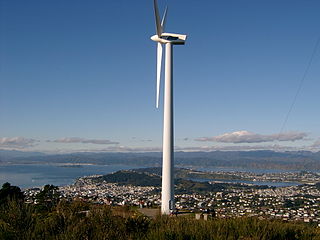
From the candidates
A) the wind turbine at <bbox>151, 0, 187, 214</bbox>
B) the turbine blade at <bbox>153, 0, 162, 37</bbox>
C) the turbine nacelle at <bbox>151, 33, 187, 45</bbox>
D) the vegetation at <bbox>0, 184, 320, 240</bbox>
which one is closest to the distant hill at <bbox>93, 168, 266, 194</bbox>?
the wind turbine at <bbox>151, 0, 187, 214</bbox>

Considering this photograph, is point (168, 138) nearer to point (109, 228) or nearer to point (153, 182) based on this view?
point (109, 228)

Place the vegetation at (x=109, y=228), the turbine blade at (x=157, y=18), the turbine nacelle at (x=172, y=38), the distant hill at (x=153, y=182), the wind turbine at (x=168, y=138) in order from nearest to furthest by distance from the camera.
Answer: the vegetation at (x=109, y=228), the wind turbine at (x=168, y=138), the turbine blade at (x=157, y=18), the turbine nacelle at (x=172, y=38), the distant hill at (x=153, y=182)

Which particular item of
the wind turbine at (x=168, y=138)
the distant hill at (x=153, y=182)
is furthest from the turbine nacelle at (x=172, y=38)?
the distant hill at (x=153, y=182)

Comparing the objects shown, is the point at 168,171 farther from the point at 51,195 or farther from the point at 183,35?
the point at 51,195

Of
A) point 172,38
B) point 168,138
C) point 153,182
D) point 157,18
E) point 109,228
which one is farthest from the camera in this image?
point 153,182

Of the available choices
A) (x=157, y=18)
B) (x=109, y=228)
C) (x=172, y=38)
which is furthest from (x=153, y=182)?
(x=109, y=228)

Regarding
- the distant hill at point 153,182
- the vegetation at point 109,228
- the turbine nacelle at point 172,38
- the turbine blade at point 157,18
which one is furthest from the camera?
the distant hill at point 153,182

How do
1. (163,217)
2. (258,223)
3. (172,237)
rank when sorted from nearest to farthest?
(172,237)
(258,223)
(163,217)

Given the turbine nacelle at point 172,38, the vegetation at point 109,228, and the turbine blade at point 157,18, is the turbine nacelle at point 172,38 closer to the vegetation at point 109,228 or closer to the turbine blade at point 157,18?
the turbine blade at point 157,18

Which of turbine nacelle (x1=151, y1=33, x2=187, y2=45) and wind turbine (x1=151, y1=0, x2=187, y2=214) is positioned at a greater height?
turbine nacelle (x1=151, y1=33, x2=187, y2=45)

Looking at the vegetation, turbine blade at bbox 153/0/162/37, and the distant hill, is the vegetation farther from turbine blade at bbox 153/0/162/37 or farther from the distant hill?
the distant hill

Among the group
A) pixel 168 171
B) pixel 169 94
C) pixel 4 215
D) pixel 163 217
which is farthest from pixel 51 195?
pixel 4 215
